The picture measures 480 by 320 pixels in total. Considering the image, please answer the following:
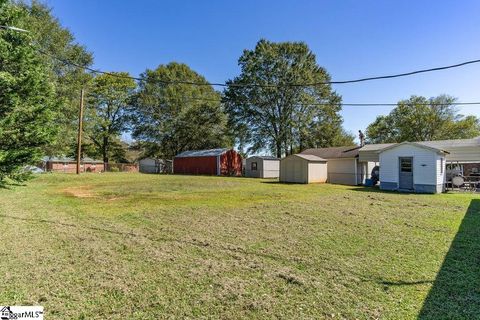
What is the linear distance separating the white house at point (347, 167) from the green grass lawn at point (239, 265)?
14648mm

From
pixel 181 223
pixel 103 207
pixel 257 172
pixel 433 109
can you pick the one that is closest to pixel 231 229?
pixel 181 223

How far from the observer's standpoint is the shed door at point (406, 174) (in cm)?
1655

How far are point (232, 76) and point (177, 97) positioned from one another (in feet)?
30.7

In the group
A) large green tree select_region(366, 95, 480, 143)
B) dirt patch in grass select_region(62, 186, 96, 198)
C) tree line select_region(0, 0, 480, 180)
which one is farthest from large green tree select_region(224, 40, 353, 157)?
dirt patch in grass select_region(62, 186, 96, 198)

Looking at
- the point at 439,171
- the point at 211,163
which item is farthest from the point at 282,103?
the point at 439,171

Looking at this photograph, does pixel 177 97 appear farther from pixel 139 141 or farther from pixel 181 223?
pixel 181 223

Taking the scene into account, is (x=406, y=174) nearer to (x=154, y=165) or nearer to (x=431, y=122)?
(x=431, y=122)

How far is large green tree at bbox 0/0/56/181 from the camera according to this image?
10.5m

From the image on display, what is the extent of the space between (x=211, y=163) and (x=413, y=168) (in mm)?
20833

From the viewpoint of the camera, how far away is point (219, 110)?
4044cm

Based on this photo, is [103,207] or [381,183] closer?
[103,207]

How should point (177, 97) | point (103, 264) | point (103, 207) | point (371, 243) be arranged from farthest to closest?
point (177, 97)
point (103, 207)
point (371, 243)
point (103, 264)

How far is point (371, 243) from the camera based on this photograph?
18.1ft

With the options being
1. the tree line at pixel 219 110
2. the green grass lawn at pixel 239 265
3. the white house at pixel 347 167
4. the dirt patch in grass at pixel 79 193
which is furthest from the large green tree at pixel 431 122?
the dirt patch in grass at pixel 79 193
